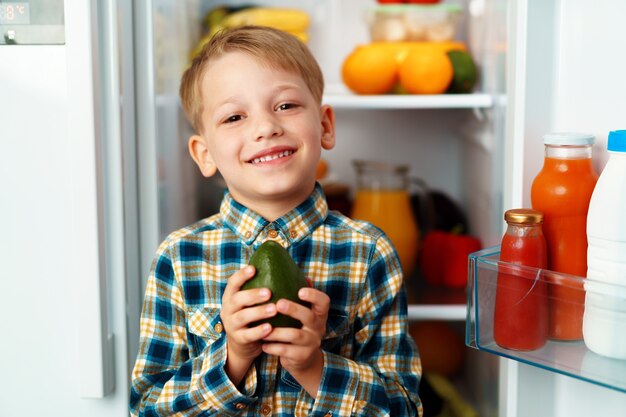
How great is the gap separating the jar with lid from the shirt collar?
0.98 ft

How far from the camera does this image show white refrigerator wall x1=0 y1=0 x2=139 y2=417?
1162 millimetres

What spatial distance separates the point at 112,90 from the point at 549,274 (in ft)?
2.27

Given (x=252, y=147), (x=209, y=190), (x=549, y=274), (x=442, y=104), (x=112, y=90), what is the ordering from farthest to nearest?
(x=209, y=190)
(x=442, y=104)
(x=112, y=90)
(x=252, y=147)
(x=549, y=274)

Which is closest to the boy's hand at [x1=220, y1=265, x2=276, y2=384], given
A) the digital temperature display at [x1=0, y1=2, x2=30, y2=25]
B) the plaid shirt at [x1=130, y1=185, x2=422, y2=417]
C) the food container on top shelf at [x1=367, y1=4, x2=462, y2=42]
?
the plaid shirt at [x1=130, y1=185, x2=422, y2=417]

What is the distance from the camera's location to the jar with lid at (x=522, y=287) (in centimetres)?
97

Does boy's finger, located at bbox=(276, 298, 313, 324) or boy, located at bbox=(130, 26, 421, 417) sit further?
boy, located at bbox=(130, 26, 421, 417)

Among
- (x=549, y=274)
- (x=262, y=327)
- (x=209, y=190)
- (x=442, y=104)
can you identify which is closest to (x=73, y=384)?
(x=262, y=327)

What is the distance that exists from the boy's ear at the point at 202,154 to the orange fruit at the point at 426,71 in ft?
2.14

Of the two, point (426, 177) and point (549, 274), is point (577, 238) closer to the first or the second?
point (549, 274)

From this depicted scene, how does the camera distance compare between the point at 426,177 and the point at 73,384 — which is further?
the point at 426,177

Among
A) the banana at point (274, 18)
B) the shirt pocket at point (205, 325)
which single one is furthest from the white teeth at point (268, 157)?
the banana at point (274, 18)

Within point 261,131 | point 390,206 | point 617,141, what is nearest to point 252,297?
point 261,131

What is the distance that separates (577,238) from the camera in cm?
99

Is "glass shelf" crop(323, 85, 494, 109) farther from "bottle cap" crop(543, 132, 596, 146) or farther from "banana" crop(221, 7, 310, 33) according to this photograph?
"bottle cap" crop(543, 132, 596, 146)
